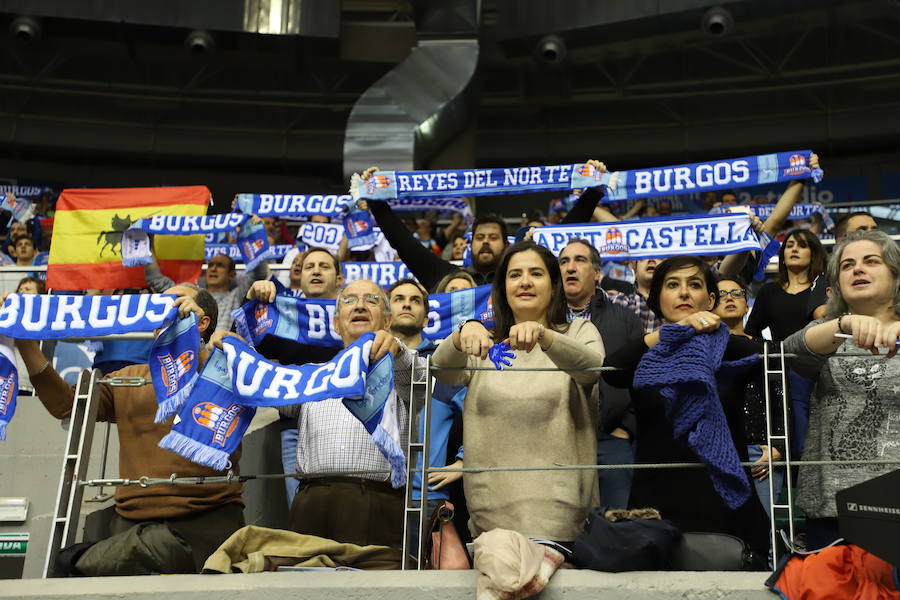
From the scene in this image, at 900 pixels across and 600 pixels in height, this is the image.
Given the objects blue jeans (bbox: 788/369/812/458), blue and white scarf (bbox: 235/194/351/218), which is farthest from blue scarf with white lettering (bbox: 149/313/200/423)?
blue and white scarf (bbox: 235/194/351/218)

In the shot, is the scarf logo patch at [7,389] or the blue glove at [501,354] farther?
the scarf logo patch at [7,389]

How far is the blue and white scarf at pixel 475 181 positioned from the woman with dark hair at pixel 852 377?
3685 mm

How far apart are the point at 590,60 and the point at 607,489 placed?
1494cm

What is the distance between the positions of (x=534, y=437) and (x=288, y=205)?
650cm

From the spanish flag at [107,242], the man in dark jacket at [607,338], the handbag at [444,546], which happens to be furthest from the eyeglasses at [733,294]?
the spanish flag at [107,242]

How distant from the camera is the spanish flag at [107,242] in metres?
8.15

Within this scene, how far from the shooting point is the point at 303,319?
6.68 meters

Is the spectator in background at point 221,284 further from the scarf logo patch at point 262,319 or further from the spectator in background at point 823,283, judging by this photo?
the spectator in background at point 823,283

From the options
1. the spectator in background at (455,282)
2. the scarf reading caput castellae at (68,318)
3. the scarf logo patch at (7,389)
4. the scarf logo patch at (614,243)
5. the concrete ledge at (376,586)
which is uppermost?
the scarf logo patch at (614,243)

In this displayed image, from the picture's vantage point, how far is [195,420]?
14.4 ft

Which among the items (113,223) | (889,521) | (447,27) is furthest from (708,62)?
(889,521)

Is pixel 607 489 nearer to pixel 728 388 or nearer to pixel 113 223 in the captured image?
pixel 728 388

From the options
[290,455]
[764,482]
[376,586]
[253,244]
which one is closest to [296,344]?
[290,455]

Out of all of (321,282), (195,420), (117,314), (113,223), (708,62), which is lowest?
(195,420)
